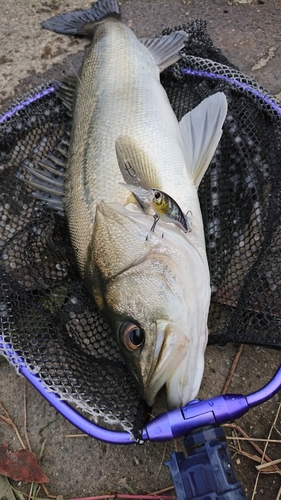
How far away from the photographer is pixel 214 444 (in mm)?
1479

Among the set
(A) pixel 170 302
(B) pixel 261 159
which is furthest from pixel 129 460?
(B) pixel 261 159

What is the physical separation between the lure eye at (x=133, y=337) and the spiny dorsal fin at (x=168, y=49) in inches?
70.6

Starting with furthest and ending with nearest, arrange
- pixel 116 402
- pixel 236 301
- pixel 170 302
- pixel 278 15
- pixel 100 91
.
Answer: pixel 278 15 → pixel 100 91 → pixel 236 301 → pixel 116 402 → pixel 170 302

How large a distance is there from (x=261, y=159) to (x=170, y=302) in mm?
1082

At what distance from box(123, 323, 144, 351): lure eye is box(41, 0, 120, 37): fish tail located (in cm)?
236

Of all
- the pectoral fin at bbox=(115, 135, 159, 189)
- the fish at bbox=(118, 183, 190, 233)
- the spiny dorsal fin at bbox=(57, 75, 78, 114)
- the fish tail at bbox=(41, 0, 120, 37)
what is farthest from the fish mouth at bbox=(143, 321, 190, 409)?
the fish tail at bbox=(41, 0, 120, 37)

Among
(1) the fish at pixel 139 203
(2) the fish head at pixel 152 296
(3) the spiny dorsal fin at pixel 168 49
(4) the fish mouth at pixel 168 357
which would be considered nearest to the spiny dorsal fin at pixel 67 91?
(1) the fish at pixel 139 203

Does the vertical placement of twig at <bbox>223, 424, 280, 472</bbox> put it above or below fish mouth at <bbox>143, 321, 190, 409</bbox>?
below

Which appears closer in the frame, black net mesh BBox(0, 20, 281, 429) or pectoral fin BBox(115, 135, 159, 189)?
black net mesh BBox(0, 20, 281, 429)

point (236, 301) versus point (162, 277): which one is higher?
point (162, 277)

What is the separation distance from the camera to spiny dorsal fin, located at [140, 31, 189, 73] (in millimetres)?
2684

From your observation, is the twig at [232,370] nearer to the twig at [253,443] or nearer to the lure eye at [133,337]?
the twig at [253,443]

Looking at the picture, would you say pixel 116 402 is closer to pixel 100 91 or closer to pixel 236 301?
pixel 236 301

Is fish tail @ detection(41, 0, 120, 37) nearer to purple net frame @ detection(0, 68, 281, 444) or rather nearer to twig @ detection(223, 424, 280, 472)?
purple net frame @ detection(0, 68, 281, 444)
